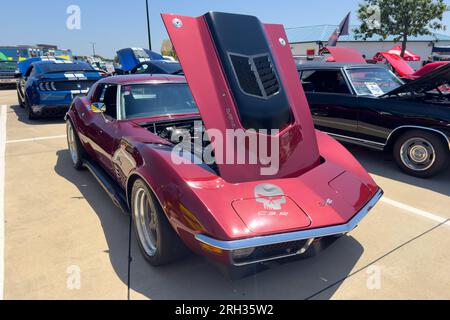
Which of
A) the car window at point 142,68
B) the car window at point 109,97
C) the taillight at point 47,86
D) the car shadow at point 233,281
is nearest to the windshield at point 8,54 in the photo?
the car window at point 142,68

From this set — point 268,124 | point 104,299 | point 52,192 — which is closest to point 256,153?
point 268,124

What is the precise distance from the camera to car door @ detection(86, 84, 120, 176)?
10.6 ft

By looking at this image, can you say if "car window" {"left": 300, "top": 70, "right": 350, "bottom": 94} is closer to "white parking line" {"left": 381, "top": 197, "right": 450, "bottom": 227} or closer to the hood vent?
"white parking line" {"left": 381, "top": 197, "right": 450, "bottom": 227}

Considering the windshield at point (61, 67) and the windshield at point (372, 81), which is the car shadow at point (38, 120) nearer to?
the windshield at point (61, 67)

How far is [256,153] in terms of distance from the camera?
2.46 metres

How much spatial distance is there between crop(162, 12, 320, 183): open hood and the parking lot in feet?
2.44

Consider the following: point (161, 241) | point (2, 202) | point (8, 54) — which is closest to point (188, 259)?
point (161, 241)

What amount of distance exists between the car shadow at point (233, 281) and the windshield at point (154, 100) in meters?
1.34

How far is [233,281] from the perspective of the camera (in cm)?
231

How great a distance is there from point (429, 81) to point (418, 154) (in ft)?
3.23

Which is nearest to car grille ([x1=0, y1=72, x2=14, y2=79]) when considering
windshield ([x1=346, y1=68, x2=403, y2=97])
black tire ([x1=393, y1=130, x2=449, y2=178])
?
windshield ([x1=346, y1=68, x2=403, y2=97])

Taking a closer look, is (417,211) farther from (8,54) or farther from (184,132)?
(8,54)
